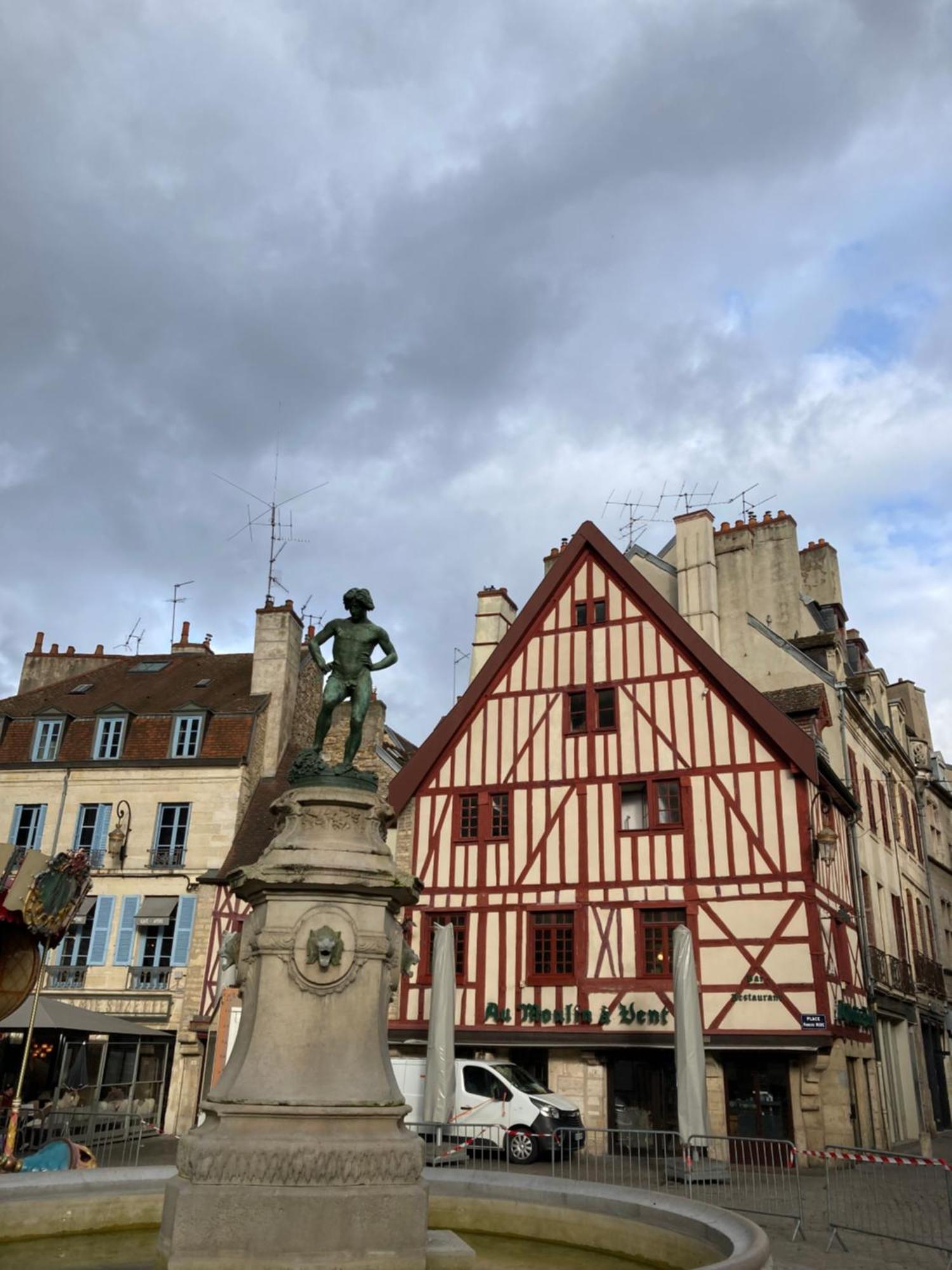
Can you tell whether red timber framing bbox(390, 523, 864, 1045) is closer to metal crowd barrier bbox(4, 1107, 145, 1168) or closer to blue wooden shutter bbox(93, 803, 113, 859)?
metal crowd barrier bbox(4, 1107, 145, 1168)

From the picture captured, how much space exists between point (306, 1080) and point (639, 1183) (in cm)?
791

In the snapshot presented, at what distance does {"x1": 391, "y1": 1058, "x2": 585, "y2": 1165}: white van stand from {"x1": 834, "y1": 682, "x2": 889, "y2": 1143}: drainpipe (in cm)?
765

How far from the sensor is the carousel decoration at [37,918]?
39.0 ft

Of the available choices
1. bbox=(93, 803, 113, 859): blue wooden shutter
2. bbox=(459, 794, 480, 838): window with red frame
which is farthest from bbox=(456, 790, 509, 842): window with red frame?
bbox=(93, 803, 113, 859): blue wooden shutter

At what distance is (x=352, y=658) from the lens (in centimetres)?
870

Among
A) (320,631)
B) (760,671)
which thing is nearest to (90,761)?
(760,671)

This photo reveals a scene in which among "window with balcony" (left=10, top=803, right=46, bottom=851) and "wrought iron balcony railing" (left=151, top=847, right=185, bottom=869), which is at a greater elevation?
"window with balcony" (left=10, top=803, right=46, bottom=851)

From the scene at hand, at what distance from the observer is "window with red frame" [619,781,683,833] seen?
19.3 metres

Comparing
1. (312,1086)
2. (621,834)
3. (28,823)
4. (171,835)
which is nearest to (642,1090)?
(621,834)

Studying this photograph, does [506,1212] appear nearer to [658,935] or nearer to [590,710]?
[658,935]

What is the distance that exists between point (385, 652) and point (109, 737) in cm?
1750

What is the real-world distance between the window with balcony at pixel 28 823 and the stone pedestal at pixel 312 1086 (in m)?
18.0

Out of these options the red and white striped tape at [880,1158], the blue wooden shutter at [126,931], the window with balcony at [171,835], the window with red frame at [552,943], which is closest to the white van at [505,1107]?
the window with red frame at [552,943]

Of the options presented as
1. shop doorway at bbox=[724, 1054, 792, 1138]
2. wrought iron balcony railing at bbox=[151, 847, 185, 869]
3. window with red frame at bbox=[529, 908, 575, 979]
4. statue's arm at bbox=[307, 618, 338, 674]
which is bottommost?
shop doorway at bbox=[724, 1054, 792, 1138]
